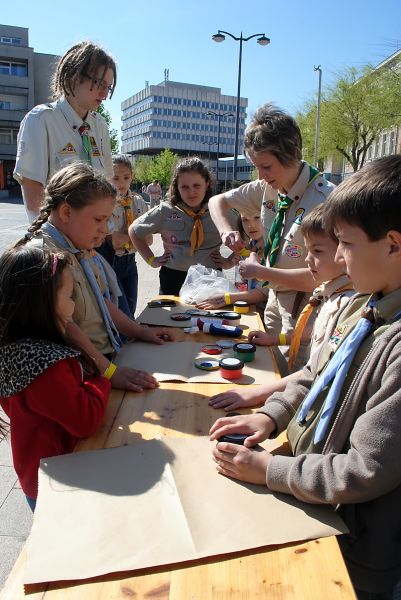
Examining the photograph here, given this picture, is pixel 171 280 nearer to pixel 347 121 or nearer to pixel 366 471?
pixel 366 471

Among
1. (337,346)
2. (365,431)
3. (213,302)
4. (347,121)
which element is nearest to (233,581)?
(365,431)

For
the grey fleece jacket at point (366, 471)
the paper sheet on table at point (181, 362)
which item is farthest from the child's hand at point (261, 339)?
the grey fleece jacket at point (366, 471)

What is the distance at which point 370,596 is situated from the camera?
45.5 inches

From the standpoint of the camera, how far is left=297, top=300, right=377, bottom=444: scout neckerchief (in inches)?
43.1

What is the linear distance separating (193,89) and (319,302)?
94.5 meters

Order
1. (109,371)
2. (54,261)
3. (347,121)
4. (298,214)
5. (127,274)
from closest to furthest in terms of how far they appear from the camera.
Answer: (54,261) < (109,371) < (298,214) < (127,274) < (347,121)

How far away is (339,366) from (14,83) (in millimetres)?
52479

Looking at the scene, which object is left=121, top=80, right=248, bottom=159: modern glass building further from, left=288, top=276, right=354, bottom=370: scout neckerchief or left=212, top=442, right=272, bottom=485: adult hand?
left=212, top=442, right=272, bottom=485: adult hand

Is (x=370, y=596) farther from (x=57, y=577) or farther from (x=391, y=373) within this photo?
(x=57, y=577)

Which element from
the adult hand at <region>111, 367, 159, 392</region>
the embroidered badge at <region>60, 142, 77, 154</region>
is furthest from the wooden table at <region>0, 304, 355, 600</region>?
the embroidered badge at <region>60, 142, 77, 154</region>

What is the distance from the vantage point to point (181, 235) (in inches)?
140

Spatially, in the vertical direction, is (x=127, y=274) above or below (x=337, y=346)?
below

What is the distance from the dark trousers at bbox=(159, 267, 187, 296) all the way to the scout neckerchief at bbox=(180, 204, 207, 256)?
0.24m

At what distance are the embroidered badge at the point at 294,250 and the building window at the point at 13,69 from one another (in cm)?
5189
